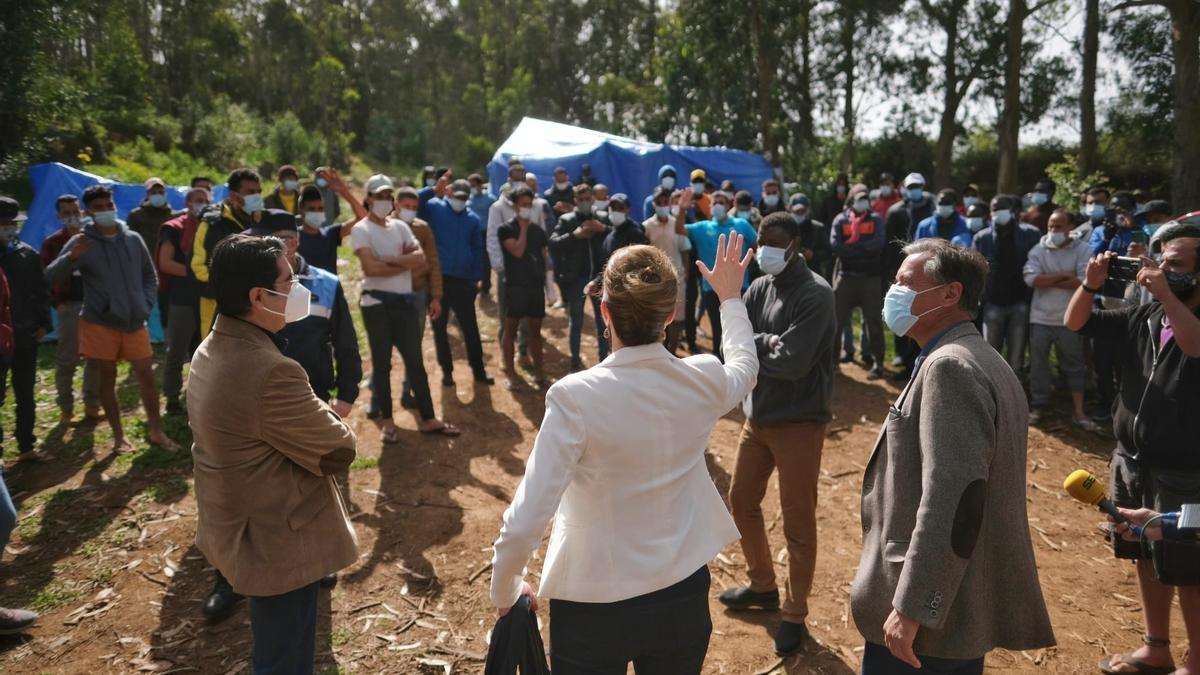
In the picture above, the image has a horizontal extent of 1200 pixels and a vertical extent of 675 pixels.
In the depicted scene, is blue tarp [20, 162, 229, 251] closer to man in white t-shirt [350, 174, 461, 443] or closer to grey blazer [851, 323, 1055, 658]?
man in white t-shirt [350, 174, 461, 443]

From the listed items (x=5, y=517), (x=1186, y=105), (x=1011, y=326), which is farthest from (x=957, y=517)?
(x=1186, y=105)

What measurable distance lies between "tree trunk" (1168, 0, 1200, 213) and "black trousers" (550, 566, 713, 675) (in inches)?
623

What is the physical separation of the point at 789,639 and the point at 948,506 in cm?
216

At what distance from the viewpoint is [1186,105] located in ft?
44.8

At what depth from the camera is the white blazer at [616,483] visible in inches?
85.0

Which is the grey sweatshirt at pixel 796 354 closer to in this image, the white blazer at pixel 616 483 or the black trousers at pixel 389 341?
the white blazer at pixel 616 483

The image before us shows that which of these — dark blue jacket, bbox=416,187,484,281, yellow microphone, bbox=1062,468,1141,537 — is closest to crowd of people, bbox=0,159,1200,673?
yellow microphone, bbox=1062,468,1141,537

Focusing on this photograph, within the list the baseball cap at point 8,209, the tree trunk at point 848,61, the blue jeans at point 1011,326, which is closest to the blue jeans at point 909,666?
the blue jeans at point 1011,326

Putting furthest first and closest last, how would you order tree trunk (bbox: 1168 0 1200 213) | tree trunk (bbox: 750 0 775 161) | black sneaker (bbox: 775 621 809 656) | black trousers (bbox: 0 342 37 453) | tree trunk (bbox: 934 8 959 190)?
1. tree trunk (bbox: 934 8 959 190)
2. tree trunk (bbox: 750 0 775 161)
3. tree trunk (bbox: 1168 0 1200 213)
4. black trousers (bbox: 0 342 37 453)
5. black sneaker (bbox: 775 621 809 656)

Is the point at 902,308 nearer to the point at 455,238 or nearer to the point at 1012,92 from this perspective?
the point at 455,238

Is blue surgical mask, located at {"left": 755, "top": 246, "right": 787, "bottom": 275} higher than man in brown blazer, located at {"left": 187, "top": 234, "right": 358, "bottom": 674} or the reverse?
higher

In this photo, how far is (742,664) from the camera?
3.93 meters

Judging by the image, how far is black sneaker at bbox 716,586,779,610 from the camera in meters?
4.40

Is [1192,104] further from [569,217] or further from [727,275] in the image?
[727,275]
